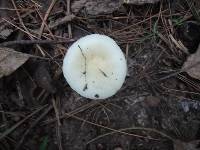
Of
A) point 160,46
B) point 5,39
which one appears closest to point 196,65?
point 160,46

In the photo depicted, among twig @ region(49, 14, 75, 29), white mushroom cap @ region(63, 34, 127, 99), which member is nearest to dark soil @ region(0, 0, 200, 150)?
twig @ region(49, 14, 75, 29)

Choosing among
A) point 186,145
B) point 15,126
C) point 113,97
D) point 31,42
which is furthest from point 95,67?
point 186,145

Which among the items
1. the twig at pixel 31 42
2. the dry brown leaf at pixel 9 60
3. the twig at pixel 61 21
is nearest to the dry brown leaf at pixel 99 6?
the twig at pixel 61 21

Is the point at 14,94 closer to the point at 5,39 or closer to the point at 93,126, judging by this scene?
the point at 5,39

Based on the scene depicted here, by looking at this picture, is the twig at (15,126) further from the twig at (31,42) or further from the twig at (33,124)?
the twig at (31,42)

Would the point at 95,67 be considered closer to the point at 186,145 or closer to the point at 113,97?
the point at 113,97
